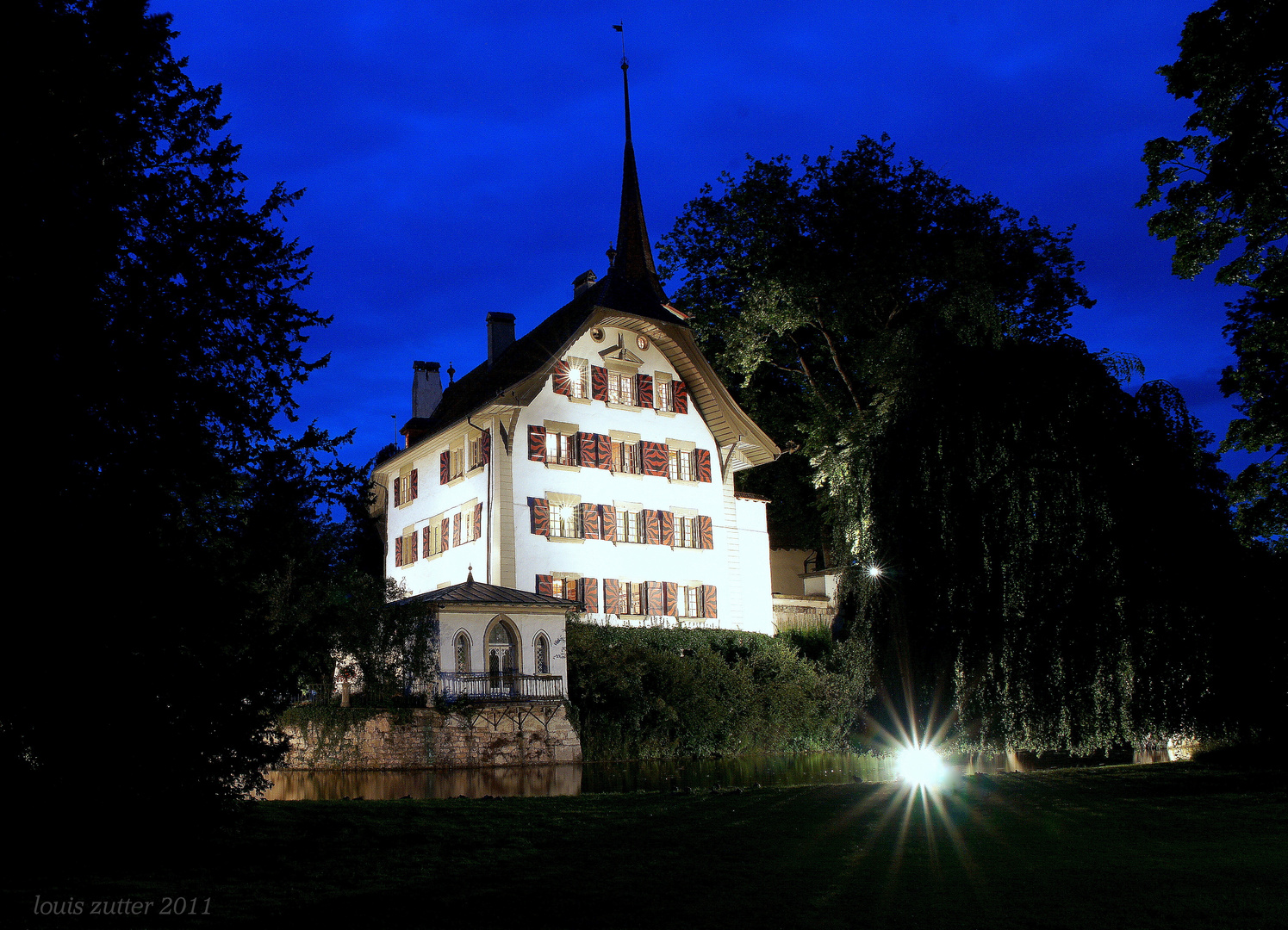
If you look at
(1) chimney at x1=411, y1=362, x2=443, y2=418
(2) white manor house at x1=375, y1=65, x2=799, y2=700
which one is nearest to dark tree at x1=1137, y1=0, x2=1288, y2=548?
(2) white manor house at x1=375, y1=65, x2=799, y2=700

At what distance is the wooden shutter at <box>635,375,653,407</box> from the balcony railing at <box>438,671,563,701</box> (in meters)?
10.7

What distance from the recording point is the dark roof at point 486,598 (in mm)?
A: 27109

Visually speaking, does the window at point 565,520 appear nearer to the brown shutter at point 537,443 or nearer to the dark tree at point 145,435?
the brown shutter at point 537,443

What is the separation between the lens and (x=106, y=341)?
10.5 meters

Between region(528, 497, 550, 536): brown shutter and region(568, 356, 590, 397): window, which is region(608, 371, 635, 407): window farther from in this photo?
region(528, 497, 550, 536): brown shutter

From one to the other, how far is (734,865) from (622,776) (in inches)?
547

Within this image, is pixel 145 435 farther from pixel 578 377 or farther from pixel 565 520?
pixel 578 377

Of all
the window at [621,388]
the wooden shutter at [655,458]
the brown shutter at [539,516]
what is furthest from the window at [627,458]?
the brown shutter at [539,516]

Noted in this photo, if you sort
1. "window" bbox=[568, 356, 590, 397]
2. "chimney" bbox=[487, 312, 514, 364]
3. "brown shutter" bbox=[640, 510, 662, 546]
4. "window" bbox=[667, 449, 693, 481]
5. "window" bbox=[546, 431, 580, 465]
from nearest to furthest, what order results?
1. "window" bbox=[546, 431, 580, 465]
2. "window" bbox=[568, 356, 590, 397]
3. "brown shutter" bbox=[640, 510, 662, 546]
4. "window" bbox=[667, 449, 693, 481]
5. "chimney" bbox=[487, 312, 514, 364]

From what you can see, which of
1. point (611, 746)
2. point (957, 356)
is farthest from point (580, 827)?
point (611, 746)

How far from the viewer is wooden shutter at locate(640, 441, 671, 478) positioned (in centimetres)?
3525

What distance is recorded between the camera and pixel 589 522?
111 feet

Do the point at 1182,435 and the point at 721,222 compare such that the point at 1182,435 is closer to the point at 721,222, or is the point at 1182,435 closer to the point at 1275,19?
the point at 1275,19

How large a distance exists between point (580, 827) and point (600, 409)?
2402 centimetres
